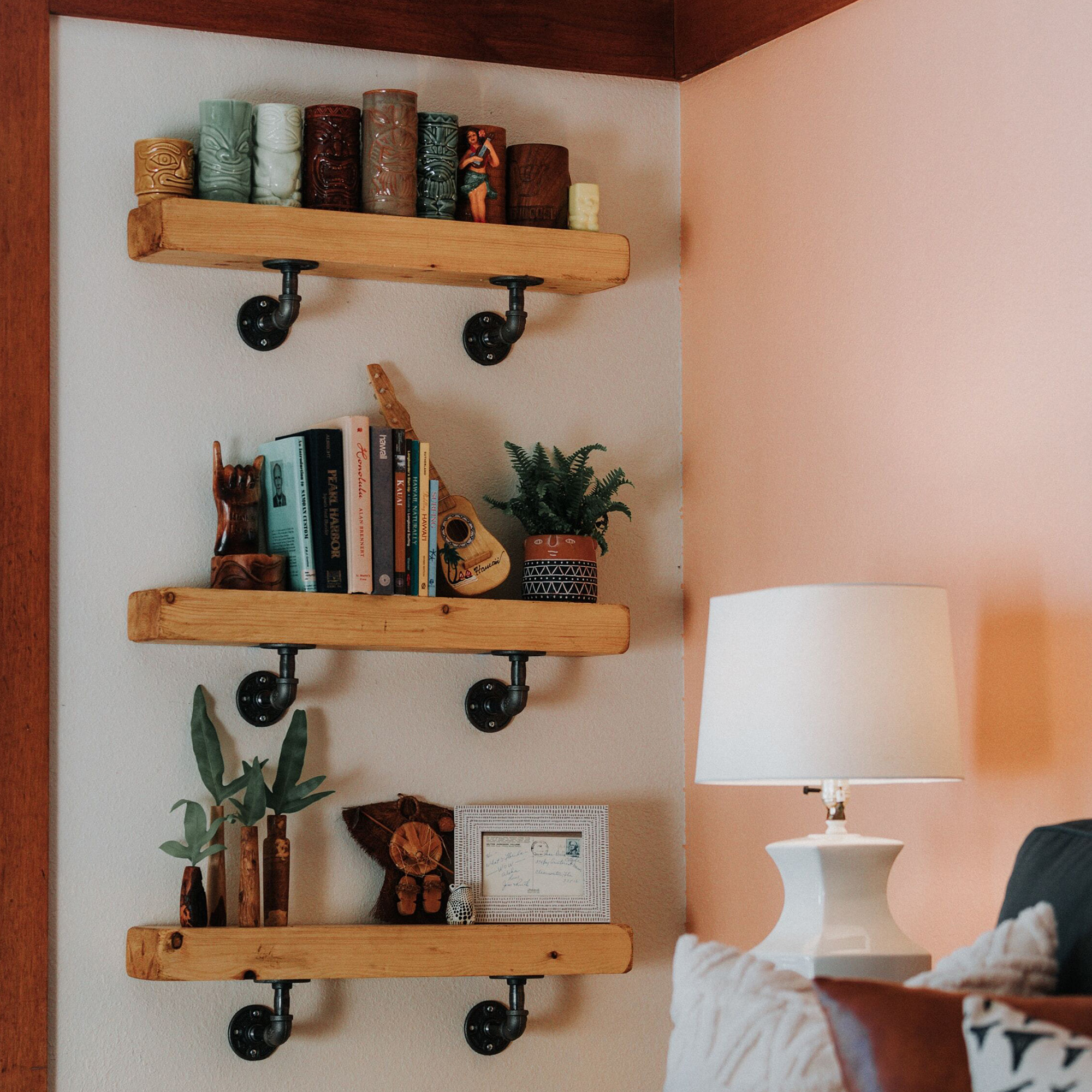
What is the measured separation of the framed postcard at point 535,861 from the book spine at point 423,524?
0.37m

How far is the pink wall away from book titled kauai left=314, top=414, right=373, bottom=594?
60cm

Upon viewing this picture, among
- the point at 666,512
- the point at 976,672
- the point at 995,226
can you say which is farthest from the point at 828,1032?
the point at 666,512

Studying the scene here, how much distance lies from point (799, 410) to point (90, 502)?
3.53ft

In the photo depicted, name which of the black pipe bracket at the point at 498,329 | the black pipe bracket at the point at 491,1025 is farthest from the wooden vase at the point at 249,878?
the black pipe bracket at the point at 498,329

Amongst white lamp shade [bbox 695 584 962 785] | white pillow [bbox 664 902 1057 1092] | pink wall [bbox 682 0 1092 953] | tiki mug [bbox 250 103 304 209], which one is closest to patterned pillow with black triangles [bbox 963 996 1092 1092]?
white pillow [bbox 664 902 1057 1092]

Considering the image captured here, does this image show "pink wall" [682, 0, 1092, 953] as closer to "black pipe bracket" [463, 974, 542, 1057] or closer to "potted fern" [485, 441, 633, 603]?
"potted fern" [485, 441, 633, 603]

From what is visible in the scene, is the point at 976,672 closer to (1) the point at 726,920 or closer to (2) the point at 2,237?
(1) the point at 726,920

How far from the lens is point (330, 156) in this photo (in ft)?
7.50

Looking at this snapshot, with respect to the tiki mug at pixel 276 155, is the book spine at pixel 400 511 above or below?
below

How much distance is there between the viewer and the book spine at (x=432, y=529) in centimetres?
227

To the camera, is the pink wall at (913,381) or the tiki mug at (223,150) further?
the tiki mug at (223,150)

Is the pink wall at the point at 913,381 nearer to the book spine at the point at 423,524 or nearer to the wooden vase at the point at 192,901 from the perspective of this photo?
the book spine at the point at 423,524

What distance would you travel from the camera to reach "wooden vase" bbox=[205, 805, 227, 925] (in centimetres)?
218

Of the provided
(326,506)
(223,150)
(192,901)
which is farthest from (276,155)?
(192,901)
